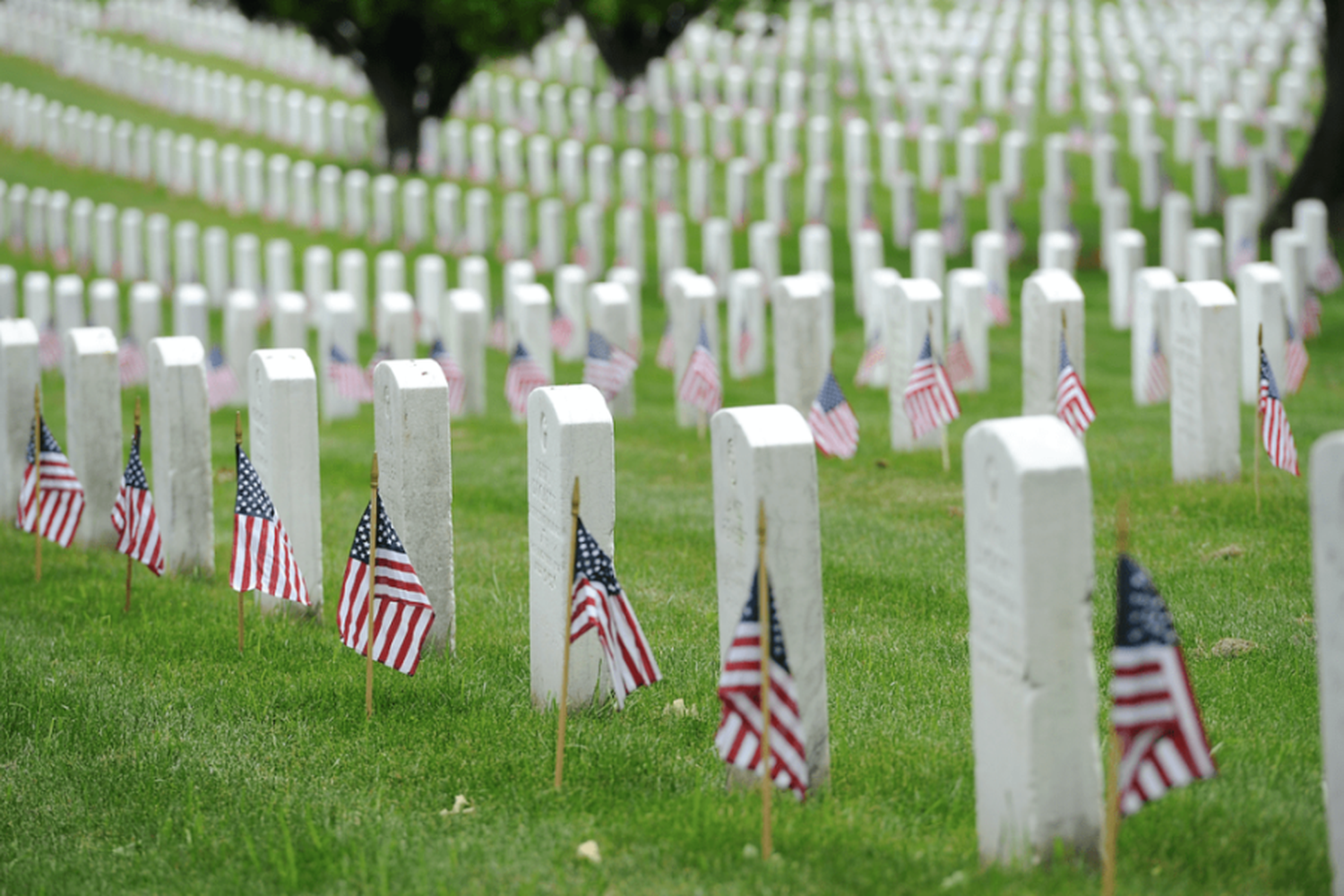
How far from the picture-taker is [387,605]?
6.07m

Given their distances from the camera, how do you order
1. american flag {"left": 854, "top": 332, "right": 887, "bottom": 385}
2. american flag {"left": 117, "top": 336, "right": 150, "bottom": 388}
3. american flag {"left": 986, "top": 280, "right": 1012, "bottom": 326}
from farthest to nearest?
american flag {"left": 986, "top": 280, "right": 1012, "bottom": 326}
american flag {"left": 117, "top": 336, "right": 150, "bottom": 388}
american flag {"left": 854, "top": 332, "right": 887, "bottom": 385}

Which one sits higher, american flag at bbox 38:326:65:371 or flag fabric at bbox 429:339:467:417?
american flag at bbox 38:326:65:371

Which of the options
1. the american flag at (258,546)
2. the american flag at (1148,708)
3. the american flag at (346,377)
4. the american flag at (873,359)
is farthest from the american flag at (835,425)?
the american flag at (1148,708)

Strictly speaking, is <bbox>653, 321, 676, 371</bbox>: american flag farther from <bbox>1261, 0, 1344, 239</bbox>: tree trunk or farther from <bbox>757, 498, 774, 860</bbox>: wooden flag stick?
<bbox>1261, 0, 1344, 239</bbox>: tree trunk

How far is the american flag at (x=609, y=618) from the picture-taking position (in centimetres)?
530

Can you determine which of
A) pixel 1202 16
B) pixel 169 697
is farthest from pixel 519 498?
pixel 1202 16

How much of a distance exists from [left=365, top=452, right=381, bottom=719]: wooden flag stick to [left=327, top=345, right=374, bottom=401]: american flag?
7890 mm

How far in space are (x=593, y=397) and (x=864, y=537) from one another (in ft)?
10.4

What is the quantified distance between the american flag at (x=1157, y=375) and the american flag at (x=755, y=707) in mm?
8512

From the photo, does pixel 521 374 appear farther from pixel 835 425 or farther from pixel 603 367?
pixel 835 425

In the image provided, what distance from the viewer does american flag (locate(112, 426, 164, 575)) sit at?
7426mm

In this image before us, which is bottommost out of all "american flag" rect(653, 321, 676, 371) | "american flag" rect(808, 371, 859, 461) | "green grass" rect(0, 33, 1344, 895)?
"green grass" rect(0, 33, 1344, 895)

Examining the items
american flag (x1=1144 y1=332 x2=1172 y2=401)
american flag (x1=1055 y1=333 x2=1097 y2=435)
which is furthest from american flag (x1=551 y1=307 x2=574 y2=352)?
american flag (x1=1055 y1=333 x2=1097 y2=435)

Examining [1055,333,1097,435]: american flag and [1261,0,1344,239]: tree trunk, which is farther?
[1261,0,1344,239]: tree trunk
